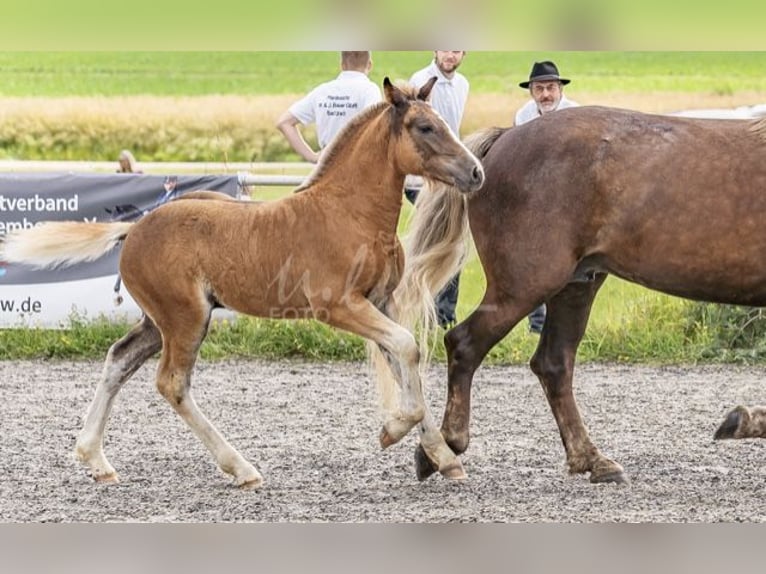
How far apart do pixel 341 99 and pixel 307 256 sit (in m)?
3.37

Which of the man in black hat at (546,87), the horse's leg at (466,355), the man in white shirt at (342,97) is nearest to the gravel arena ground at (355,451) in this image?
the horse's leg at (466,355)

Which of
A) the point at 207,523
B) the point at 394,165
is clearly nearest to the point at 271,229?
the point at 394,165

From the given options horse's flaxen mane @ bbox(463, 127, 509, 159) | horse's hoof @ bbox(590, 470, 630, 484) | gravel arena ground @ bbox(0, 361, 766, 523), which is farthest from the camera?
horse's flaxen mane @ bbox(463, 127, 509, 159)

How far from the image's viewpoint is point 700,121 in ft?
19.7

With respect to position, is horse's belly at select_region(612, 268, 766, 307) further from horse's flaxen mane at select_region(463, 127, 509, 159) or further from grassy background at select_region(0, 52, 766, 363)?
grassy background at select_region(0, 52, 766, 363)

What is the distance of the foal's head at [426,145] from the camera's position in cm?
545

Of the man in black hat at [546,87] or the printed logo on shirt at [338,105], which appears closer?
the printed logo on shirt at [338,105]

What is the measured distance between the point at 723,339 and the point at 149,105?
13.0 metres

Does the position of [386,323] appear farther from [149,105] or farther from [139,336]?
[149,105]

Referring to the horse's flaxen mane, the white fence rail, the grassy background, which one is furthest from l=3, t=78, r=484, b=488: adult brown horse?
the white fence rail

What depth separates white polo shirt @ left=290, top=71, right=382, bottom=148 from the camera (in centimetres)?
Result: 875

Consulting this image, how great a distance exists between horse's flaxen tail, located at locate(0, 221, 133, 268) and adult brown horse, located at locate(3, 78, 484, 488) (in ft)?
0.08

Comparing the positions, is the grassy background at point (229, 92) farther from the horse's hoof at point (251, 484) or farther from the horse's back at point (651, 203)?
the horse's hoof at point (251, 484)

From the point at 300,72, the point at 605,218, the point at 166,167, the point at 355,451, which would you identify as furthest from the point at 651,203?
the point at 300,72
